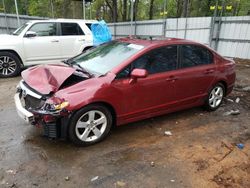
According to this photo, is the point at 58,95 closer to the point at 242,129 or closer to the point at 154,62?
the point at 154,62

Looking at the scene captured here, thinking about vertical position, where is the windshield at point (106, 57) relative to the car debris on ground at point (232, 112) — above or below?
above

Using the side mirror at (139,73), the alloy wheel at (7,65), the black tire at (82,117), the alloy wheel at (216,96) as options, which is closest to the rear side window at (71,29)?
the alloy wheel at (7,65)

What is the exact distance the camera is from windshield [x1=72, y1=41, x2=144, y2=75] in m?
4.11

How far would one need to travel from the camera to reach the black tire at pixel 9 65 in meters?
7.85

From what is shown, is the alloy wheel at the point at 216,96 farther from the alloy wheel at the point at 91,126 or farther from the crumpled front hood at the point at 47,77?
the crumpled front hood at the point at 47,77

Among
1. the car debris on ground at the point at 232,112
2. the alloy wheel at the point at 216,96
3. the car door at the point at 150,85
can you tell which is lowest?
the car debris on ground at the point at 232,112

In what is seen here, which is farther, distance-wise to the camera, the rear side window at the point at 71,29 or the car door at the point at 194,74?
the rear side window at the point at 71,29

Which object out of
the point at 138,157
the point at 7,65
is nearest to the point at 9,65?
the point at 7,65

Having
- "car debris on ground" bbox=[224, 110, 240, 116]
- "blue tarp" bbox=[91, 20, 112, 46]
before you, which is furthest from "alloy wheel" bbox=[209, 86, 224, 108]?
"blue tarp" bbox=[91, 20, 112, 46]

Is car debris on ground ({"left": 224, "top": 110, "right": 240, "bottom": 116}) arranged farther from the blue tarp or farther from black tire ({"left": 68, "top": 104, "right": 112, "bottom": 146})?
the blue tarp

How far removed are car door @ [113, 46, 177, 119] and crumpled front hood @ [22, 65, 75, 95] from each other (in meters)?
0.80

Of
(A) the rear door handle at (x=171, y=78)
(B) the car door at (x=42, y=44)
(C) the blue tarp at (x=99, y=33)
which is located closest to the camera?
(A) the rear door handle at (x=171, y=78)

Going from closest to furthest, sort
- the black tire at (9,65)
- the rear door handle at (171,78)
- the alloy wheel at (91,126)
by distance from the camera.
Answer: the alloy wheel at (91,126) < the rear door handle at (171,78) < the black tire at (9,65)

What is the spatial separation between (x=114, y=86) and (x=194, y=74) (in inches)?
70.8
